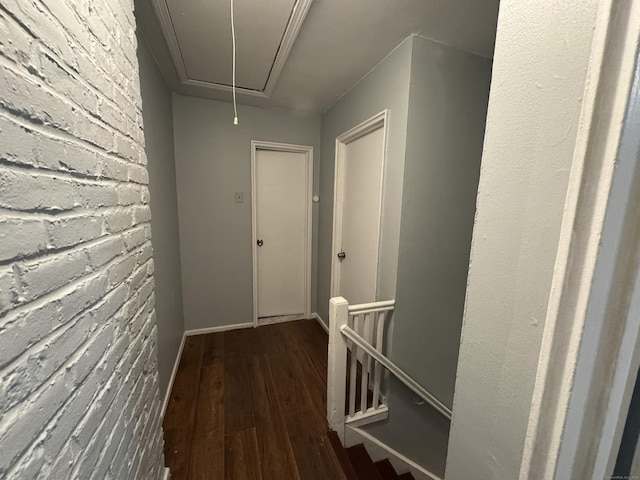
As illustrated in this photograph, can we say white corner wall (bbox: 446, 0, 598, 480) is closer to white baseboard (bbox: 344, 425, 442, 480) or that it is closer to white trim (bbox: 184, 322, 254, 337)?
white baseboard (bbox: 344, 425, 442, 480)

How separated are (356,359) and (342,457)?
0.52 m

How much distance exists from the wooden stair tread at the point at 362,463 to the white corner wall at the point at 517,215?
1.10m

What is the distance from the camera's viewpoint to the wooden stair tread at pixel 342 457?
1.37 metres

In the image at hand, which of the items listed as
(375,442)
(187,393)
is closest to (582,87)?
(375,442)

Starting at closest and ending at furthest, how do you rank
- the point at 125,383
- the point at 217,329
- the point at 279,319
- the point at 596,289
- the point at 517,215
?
1. the point at 596,289
2. the point at 517,215
3. the point at 125,383
4. the point at 217,329
5. the point at 279,319

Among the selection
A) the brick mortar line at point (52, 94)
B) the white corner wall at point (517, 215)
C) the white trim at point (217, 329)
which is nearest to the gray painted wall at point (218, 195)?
the white trim at point (217, 329)

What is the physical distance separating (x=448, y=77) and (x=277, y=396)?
8.03 ft

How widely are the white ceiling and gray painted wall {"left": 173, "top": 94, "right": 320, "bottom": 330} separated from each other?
15.8 inches

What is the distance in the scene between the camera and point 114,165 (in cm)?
77

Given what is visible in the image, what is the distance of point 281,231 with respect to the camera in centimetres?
286

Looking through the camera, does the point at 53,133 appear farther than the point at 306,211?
No

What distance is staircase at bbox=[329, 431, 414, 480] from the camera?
1.40 meters

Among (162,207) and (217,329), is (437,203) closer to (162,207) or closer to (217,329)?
(162,207)

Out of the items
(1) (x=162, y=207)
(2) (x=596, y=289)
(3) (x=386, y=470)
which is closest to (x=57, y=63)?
(2) (x=596, y=289)
